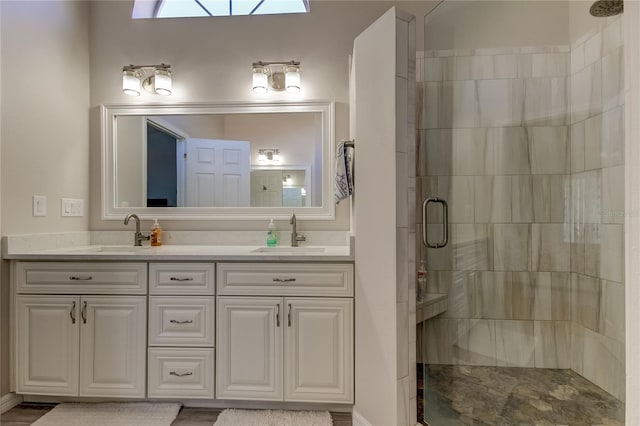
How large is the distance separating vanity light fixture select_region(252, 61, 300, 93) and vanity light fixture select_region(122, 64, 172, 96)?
64cm

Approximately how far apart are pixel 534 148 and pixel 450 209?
0.65 m

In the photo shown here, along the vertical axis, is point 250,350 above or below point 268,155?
below

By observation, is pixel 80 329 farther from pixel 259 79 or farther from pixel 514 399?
pixel 514 399

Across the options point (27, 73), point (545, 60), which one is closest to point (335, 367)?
point (545, 60)

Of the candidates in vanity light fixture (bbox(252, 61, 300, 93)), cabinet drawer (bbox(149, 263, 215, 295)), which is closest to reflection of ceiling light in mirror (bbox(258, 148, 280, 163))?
vanity light fixture (bbox(252, 61, 300, 93))

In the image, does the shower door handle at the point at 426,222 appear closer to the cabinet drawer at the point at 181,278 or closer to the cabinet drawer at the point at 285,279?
the cabinet drawer at the point at 285,279

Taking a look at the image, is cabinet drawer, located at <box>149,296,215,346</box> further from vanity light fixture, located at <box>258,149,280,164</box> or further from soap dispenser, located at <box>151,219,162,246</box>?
vanity light fixture, located at <box>258,149,280,164</box>

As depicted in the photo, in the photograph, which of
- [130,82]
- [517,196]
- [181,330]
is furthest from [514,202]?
[130,82]

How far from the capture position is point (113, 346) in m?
1.80

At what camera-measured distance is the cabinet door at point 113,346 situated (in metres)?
1.80

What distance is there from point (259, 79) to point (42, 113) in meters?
1.38

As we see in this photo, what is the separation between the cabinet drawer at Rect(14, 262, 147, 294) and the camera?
1.82m

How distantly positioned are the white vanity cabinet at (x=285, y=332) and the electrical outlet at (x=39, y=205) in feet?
4.01

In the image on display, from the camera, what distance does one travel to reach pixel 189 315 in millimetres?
1799
